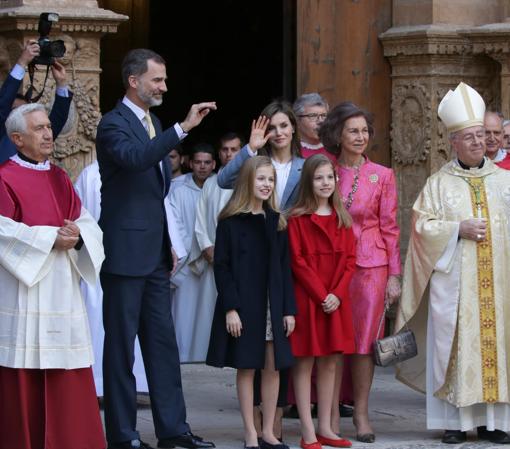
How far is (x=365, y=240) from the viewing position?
29.6 ft

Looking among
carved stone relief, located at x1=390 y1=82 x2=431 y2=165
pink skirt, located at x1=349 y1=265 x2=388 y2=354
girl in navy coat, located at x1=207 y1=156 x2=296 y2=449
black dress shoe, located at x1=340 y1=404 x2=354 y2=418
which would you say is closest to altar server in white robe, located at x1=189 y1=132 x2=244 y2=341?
carved stone relief, located at x1=390 y1=82 x2=431 y2=165

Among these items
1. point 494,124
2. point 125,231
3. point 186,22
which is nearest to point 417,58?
point 494,124

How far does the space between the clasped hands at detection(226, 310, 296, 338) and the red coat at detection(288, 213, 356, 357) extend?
0.49 feet

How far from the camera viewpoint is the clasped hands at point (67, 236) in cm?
792

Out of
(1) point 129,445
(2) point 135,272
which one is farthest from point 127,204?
(1) point 129,445

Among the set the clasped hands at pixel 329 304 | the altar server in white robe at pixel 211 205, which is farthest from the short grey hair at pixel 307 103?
the altar server in white robe at pixel 211 205

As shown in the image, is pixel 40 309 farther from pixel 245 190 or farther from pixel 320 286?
pixel 320 286

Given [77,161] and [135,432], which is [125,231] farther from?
[77,161]

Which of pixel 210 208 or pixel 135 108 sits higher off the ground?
pixel 135 108

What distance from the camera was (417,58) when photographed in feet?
37.3

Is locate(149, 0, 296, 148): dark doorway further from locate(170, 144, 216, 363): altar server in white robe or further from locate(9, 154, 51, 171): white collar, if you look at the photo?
locate(9, 154, 51, 171): white collar

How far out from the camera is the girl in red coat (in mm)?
8578

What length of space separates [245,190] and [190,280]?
358 centimetres

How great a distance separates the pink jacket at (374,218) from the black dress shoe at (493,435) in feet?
A: 3.23
